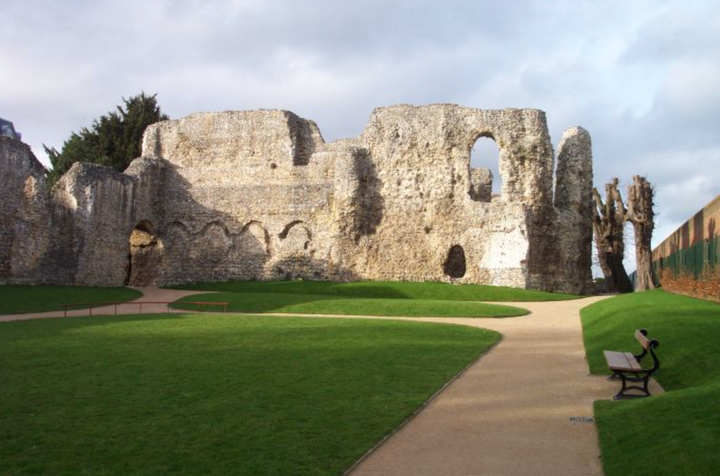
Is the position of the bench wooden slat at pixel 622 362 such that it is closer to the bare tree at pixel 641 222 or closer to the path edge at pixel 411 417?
the path edge at pixel 411 417

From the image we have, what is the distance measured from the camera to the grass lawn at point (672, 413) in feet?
17.6

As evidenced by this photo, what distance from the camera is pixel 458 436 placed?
6.58 m

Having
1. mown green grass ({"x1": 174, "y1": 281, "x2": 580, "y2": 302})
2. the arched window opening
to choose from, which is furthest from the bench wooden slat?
the arched window opening

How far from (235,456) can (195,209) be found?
2819 cm

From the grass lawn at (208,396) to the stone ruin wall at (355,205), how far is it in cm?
1612

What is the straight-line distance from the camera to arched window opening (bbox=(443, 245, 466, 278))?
104ft

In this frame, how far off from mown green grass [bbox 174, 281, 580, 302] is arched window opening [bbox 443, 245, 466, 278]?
360cm

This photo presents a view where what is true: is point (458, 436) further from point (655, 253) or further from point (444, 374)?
point (655, 253)

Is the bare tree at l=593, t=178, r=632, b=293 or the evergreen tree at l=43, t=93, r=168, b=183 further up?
the evergreen tree at l=43, t=93, r=168, b=183

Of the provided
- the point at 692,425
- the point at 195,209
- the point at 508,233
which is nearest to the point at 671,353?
the point at 692,425

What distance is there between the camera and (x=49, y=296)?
22047mm

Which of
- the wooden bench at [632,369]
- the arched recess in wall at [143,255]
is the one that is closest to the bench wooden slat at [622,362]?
the wooden bench at [632,369]

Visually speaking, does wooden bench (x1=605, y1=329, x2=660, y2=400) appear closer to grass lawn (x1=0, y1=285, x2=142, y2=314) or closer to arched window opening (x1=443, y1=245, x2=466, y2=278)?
grass lawn (x1=0, y1=285, x2=142, y2=314)

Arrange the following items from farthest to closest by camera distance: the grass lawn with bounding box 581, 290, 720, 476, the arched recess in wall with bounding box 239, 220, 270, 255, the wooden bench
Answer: the arched recess in wall with bounding box 239, 220, 270, 255
the wooden bench
the grass lawn with bounding box 581, 290, 720, 476
